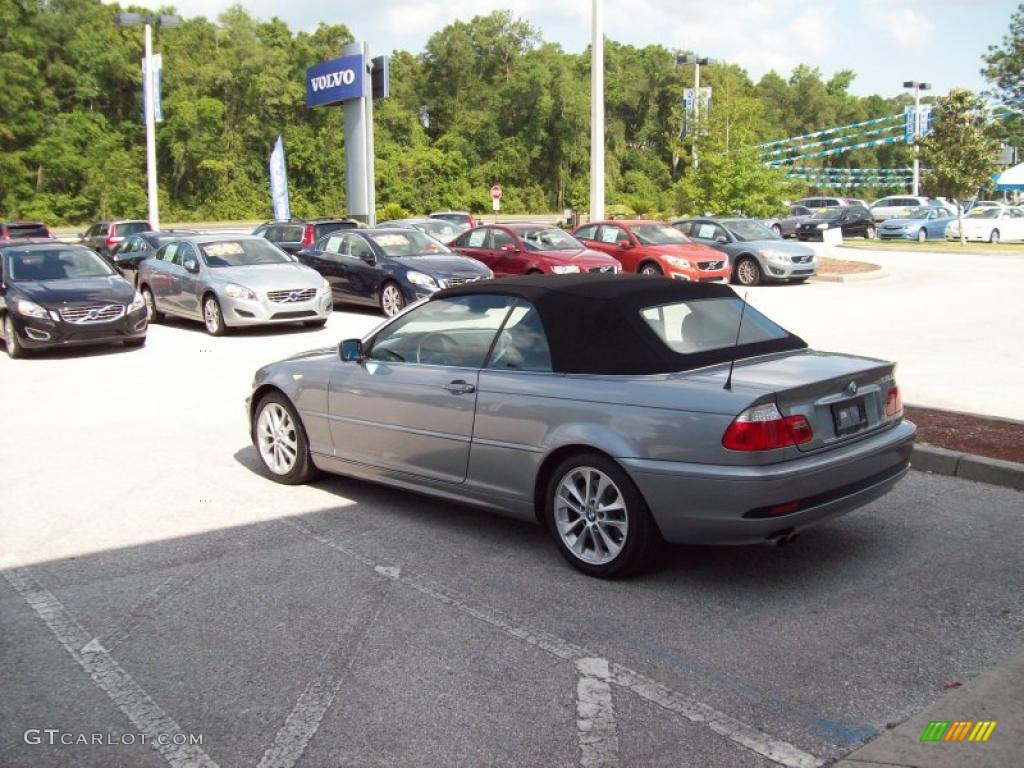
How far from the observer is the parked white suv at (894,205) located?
53969mm

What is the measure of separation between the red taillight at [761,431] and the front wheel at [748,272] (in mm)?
18821

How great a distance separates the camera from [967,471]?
23.5 ft

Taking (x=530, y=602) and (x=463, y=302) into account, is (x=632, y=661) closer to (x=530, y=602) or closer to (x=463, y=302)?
(x=530, y=602)

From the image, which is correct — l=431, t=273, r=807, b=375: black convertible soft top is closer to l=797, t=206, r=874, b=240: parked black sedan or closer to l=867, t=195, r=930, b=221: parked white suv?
l=797, t=206, r=874, b=240: parked black sedan

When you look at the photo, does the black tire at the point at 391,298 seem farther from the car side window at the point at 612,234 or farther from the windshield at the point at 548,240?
the car side window at the point at 612,234

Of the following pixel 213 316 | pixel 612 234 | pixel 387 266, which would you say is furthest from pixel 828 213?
pixel 213 316

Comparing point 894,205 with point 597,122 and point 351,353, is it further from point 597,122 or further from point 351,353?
point 351,353

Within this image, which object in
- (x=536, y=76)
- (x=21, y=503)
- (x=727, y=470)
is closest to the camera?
(x=727, y=470)

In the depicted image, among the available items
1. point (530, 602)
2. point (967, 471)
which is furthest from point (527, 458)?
point (967, 471)

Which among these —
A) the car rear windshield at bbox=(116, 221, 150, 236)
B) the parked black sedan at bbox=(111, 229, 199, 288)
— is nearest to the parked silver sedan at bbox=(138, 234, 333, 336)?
the parked black sedan at bbox=(111, 229, 199, 288)

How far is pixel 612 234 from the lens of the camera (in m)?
22.9

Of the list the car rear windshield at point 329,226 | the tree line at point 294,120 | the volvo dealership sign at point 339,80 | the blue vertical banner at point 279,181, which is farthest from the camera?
the tree line at point 294,120

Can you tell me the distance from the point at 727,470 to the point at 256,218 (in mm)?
67564

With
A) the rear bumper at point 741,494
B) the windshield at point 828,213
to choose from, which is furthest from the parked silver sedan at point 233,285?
the windshield at point 828,213
